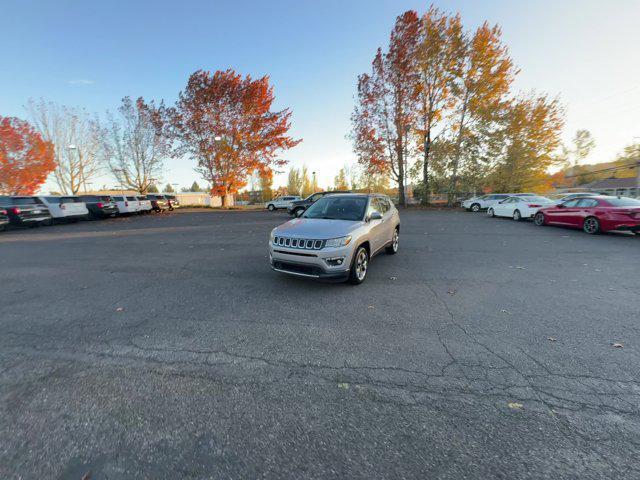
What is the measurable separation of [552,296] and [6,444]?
691 centimetres

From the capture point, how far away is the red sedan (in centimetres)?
955

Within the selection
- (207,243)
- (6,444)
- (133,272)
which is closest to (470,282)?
(6,444)

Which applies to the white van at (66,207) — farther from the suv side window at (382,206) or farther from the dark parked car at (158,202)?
the suv side window at (382,206)

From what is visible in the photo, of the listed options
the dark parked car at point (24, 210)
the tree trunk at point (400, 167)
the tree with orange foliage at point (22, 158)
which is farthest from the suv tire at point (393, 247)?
the tree with orange foliage at point (22, 158)

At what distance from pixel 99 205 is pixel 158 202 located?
6.87 metres

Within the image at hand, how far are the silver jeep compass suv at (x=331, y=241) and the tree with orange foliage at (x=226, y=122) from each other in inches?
987

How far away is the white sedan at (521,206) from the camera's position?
49.3 feet

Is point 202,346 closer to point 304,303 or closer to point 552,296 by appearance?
point 304,303

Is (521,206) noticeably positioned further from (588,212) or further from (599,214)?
(599,214)

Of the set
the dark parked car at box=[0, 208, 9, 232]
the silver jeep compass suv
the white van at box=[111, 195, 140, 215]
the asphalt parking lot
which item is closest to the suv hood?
the silver jeep compass suv

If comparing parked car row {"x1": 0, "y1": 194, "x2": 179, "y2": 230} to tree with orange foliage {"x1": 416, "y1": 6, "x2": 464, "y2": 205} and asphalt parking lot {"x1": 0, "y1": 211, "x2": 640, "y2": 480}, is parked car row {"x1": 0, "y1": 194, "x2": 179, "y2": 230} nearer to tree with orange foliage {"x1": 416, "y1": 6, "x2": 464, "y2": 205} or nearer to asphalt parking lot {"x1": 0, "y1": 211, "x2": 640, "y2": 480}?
asphalt parking lot {"x1": 0, "y1": 211, "x2": 640, "y2": 480}

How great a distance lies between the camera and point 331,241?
462 centimetres

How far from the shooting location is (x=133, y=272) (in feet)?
21.0

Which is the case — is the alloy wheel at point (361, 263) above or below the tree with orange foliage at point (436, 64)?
Answer: below
